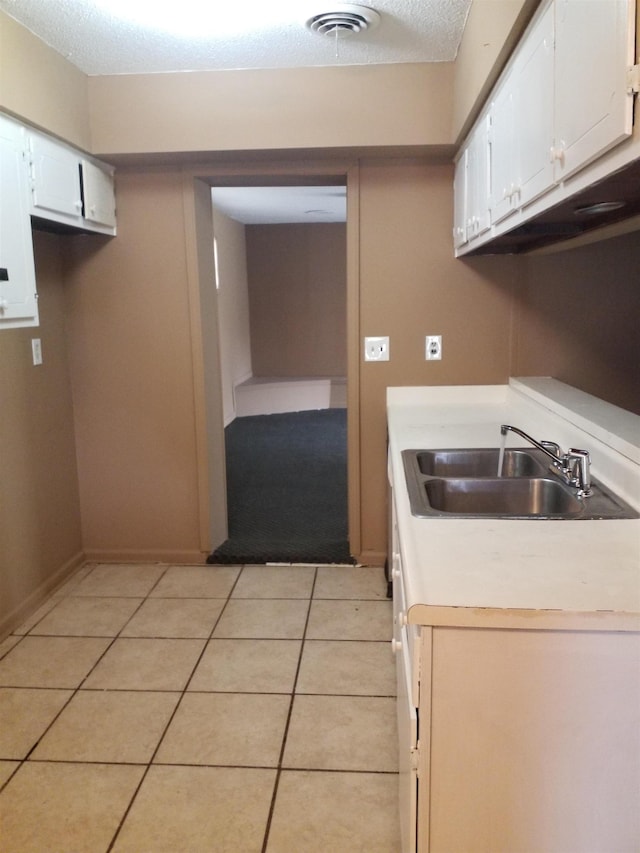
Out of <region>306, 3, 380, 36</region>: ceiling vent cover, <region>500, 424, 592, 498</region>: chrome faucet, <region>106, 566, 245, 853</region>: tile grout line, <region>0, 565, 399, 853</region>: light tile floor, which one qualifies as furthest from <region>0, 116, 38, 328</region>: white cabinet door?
<region>500, 424, 592, 498</region>: chrome faucet

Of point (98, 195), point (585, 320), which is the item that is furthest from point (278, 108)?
point (585, 320)

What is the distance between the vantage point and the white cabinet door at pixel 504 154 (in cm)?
190

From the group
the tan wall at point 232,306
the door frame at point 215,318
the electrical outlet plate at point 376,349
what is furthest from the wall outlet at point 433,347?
the tan wall at point 232,306

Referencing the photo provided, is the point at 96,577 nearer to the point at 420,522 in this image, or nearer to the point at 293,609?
the point at 293,609

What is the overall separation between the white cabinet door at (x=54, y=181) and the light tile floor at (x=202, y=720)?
1756 millimetres

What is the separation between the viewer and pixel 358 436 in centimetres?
341

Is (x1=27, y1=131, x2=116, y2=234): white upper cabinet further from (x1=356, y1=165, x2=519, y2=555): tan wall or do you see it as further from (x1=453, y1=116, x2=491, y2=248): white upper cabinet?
(x1=453, y1=116, x2=491, y2=248): white upper cabinet

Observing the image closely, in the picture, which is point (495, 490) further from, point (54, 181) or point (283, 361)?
point (283, 361)

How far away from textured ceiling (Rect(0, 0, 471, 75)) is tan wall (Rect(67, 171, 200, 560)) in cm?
61

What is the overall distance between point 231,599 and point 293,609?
321 millimetres

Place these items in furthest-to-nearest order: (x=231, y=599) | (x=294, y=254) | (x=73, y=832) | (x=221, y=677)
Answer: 1. (x=294, y=254)
2. (x=231, y=599)
3. (x=221, y=677)
4. (x=73, y=832)

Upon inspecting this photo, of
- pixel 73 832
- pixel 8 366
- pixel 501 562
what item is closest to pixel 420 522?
pixel 501 562

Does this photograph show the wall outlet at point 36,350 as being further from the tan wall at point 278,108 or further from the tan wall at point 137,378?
the tan wall at point 278,108

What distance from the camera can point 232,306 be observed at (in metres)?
7.56
